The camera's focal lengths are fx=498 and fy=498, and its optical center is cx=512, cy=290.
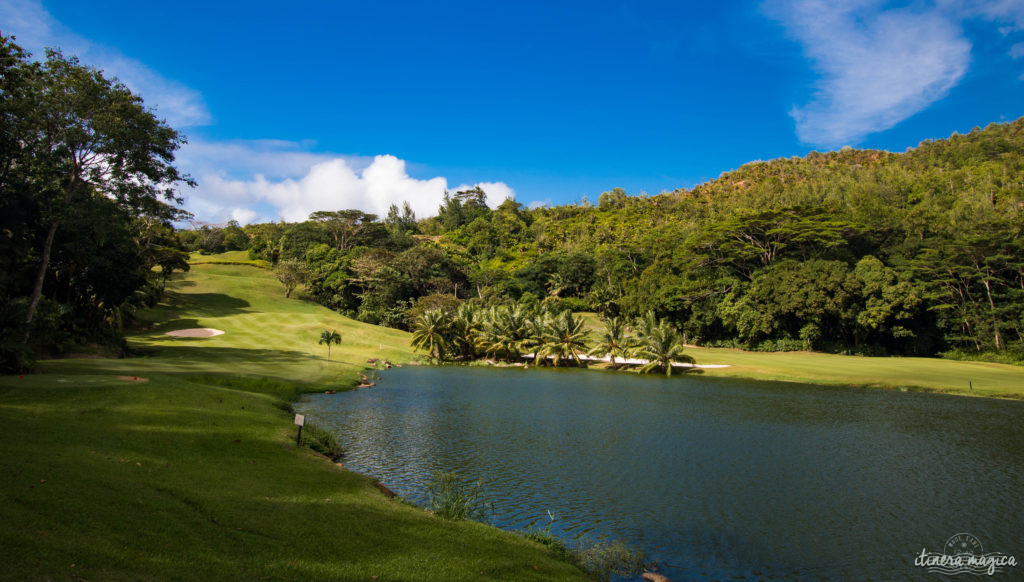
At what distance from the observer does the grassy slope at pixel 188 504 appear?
21.1 ft

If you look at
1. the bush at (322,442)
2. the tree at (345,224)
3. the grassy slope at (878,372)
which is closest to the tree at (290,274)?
the tree at (345,224)

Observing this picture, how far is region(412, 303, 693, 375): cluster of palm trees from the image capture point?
1988 inches

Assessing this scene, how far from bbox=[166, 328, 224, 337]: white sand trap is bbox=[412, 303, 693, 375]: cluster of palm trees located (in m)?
21.7

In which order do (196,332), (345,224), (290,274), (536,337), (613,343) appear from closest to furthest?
(196,332), (613,343), (536,337), (290,274), (345,224)

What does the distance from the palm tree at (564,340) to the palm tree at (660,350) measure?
25.0 feet

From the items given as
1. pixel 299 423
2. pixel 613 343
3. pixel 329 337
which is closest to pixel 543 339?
pixel 613 343

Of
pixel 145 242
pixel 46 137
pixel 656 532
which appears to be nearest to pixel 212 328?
pixel 145 242

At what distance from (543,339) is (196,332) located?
38269 mm

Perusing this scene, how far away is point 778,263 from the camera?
6488 cm

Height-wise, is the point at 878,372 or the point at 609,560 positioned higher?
the point at 878,372

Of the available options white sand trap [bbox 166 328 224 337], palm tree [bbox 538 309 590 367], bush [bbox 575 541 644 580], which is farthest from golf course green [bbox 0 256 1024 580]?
palm tree [bbox 538 309 590 367]

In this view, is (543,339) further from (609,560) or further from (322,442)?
(609,560)

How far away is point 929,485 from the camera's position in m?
15.9

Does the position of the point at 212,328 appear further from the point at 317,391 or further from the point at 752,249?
the point at 752,249
